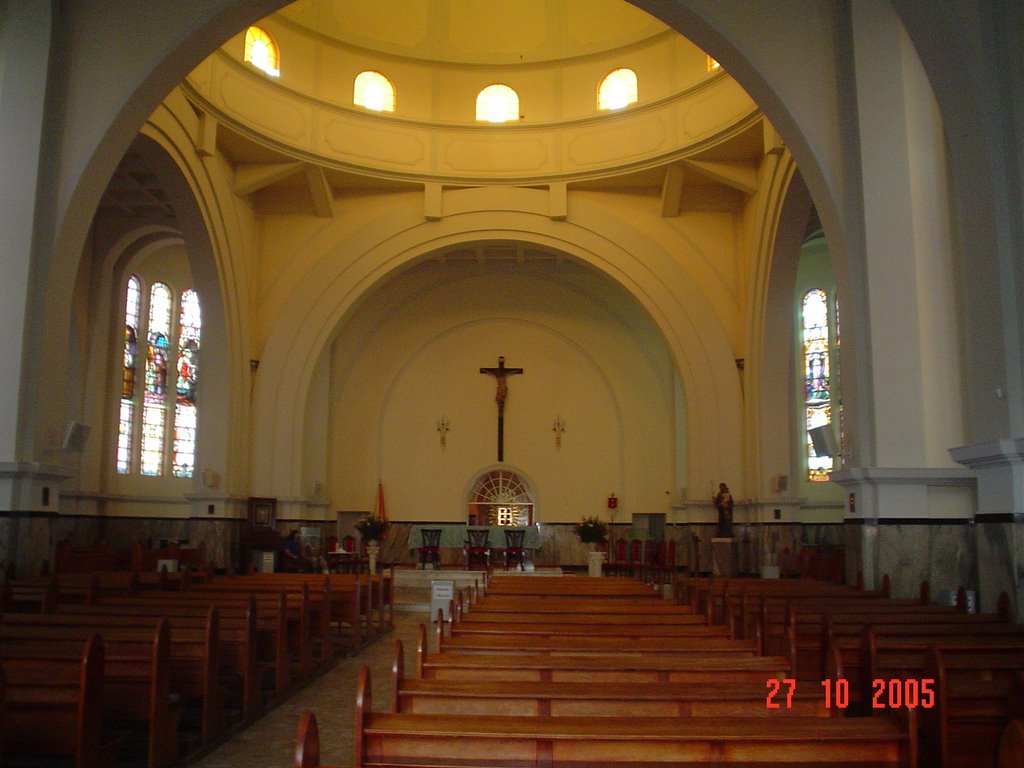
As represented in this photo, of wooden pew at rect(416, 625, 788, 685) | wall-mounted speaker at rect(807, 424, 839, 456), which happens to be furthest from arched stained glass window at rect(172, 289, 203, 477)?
wooden pew at rect(416, 625, 788, 685)

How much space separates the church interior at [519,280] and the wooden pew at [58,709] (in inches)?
225

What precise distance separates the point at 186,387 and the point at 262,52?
724 cm

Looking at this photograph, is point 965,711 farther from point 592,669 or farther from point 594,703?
point 594,703

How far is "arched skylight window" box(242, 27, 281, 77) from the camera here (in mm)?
17922

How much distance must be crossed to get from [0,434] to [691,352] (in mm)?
12510

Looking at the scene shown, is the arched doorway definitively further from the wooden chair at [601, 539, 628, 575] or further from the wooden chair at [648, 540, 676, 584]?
the wooden chair at [648, 540, 676, 584]

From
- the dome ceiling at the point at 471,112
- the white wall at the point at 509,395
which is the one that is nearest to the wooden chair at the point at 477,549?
the white wall at the point at 509,395

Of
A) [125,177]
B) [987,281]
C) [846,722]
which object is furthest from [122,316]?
[846,722]

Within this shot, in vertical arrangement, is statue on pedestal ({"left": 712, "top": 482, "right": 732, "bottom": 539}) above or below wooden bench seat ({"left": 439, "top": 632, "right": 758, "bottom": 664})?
above

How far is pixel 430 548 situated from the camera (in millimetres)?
21266

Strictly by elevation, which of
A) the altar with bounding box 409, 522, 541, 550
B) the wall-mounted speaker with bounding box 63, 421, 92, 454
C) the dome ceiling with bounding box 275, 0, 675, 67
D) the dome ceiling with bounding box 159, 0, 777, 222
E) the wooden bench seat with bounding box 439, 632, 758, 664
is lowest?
the wooden bench seat with bounding box 439, 632, 758, 664

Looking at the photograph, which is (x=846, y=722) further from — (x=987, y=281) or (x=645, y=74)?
(x=645, y=74)

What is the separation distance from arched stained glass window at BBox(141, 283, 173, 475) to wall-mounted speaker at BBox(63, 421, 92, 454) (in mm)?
9039

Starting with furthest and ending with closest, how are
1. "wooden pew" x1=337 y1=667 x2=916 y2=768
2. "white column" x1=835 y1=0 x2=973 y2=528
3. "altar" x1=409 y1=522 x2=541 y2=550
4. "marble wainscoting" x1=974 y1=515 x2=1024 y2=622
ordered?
"altar" x1=409 y1=522 x2=541 y2=550, "white column" x1=835 y1=0 x2=973 y2=528, "marble wainscoting" x1=974 y1=515 x2=1024 y2=622, "wooden pew" x1=337 y1=667 x2=916 y2=768
